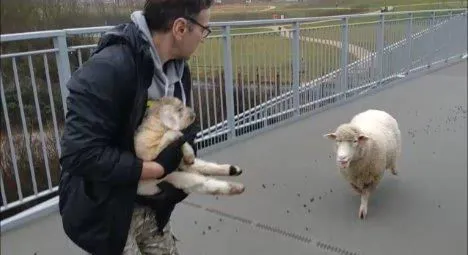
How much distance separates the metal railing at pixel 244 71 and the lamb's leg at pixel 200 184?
40.0 inches

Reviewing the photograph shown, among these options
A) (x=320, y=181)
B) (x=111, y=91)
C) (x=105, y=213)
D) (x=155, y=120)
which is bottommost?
(x=320, y=181)

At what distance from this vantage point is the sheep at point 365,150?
370 cm

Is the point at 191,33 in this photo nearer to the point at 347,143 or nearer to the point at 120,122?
the point at 120,122

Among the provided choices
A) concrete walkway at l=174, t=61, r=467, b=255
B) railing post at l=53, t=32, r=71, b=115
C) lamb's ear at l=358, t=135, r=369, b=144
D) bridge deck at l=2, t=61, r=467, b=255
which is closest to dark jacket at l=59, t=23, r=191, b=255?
concrete walkway at l=174, t=61, r=467, b=255

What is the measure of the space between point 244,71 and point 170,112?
4.21 metres

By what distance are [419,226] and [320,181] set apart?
1155mm

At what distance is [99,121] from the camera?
152cm

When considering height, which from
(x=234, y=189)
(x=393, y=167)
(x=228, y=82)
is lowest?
(x=393, y=167)

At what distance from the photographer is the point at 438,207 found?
11.8ft

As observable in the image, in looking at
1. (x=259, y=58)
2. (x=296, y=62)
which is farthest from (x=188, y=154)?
(x=296, y=62)

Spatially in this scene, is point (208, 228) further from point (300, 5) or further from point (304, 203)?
point (300, 5)

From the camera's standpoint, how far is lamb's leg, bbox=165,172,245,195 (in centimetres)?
174

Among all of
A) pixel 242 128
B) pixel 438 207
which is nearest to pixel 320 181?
pixel 438 207

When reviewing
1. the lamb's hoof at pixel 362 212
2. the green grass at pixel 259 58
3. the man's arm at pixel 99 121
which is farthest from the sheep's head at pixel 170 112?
the green grass at pixel 259 58
